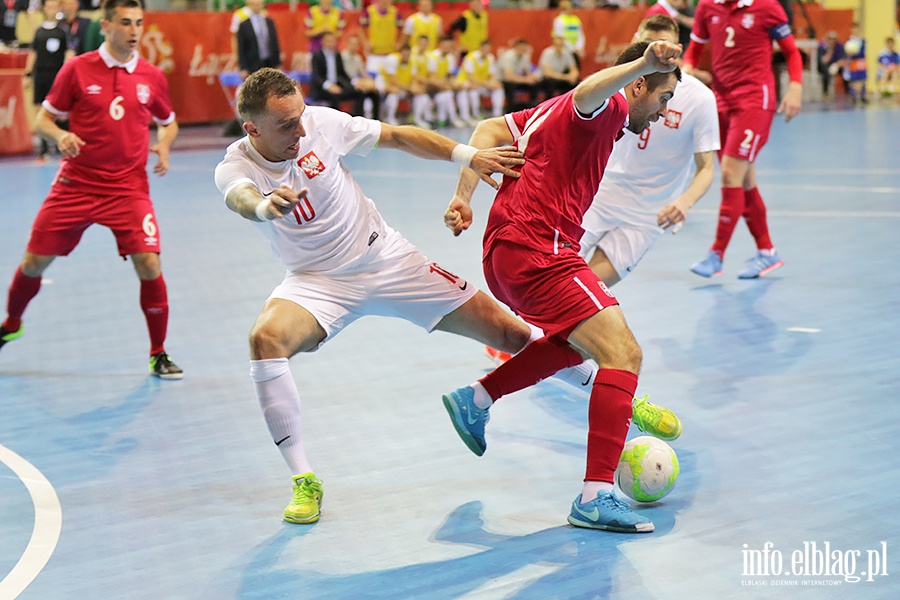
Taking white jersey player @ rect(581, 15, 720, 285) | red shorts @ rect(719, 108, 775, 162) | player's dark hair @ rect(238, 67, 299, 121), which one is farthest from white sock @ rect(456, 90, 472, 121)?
player's dark hair @ rect(238, 67, 299, 121)

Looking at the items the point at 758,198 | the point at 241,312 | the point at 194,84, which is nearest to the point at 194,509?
the point at 241,312

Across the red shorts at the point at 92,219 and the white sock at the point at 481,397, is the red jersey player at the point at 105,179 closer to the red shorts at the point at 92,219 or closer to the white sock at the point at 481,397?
the red shorts at the point at 92,219

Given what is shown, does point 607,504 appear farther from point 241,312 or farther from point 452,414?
point 241,312

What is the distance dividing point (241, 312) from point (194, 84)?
46.3ft

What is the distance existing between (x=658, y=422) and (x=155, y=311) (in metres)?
3.04

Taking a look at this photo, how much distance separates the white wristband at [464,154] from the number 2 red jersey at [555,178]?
17 centimetres

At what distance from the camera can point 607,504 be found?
4.09 metres

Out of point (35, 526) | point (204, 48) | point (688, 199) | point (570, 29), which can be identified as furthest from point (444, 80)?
point (35, 526)

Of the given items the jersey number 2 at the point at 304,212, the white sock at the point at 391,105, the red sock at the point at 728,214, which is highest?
the jersey number 2 at the point at 304,212

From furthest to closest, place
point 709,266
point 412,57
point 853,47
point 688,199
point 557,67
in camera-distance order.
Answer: point 853,47 → point 557,67 → point 412,57 → point 709,266 → point 688,199

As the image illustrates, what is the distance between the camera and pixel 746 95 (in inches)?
335

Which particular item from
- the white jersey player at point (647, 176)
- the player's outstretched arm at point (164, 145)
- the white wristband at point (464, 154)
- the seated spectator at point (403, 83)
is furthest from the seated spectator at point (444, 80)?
the white wristband at point (464, 154)

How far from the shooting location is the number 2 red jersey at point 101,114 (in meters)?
6.46

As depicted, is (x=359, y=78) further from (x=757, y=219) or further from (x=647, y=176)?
(x=647, y=176)
